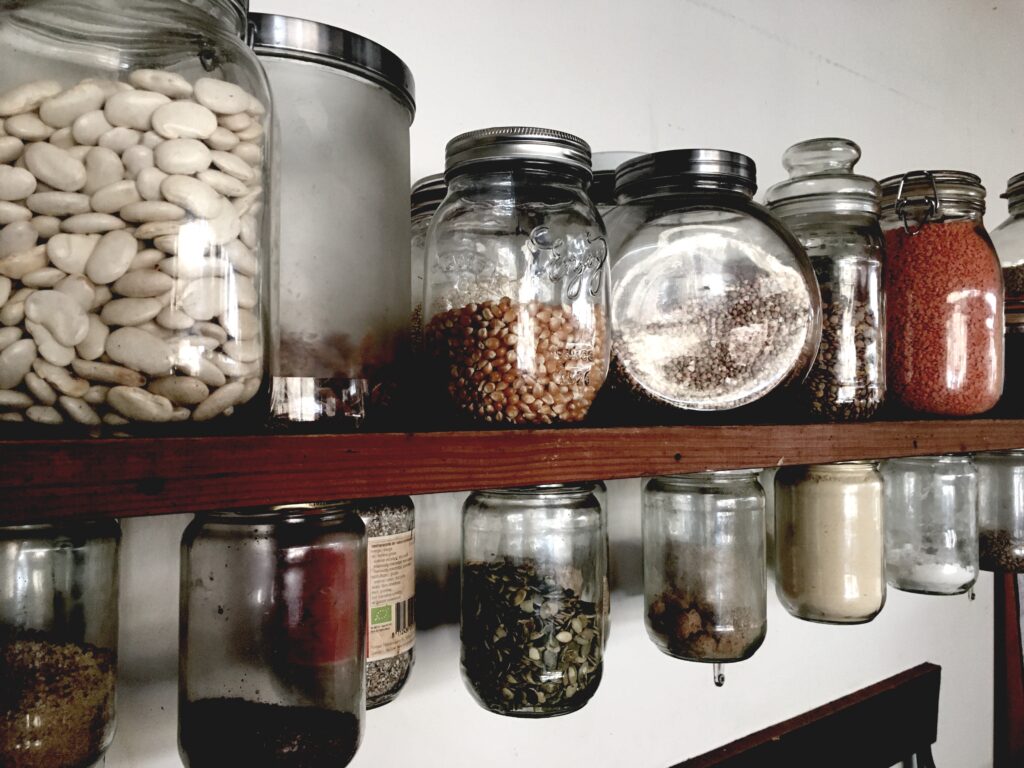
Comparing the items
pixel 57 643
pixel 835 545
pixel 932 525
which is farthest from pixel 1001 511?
pixel 57 643

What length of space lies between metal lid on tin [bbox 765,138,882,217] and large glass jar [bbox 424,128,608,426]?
317 mm

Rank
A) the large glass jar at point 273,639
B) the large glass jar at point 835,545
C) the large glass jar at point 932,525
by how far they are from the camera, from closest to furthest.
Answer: the large glass jar at point 273,639, the large glass jar at point 835,545, the large glass jar at point 932,525

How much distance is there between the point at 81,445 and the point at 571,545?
430 millimetres

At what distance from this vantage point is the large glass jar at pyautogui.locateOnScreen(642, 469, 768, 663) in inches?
29.9

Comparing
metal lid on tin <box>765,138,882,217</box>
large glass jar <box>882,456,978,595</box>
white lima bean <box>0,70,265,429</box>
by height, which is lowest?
large glass jar <box>882,456,978,595</box>

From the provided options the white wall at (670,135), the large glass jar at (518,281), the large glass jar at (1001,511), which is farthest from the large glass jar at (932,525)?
the large glass jar at (518,281)

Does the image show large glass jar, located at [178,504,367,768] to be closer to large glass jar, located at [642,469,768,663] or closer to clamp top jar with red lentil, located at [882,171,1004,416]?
large glass jar, located at [642,469,768,663]

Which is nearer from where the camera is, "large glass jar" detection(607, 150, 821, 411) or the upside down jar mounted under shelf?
the upside down jar mounted under shelf

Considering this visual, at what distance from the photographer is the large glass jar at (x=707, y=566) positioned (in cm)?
76

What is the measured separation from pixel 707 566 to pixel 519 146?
0.47m

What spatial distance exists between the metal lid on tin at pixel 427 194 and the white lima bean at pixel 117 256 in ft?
1.10

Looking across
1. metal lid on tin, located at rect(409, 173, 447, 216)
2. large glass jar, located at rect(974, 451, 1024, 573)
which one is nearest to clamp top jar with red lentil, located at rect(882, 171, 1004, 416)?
large glass jar, located at rect(974, 451, 1024, 573)

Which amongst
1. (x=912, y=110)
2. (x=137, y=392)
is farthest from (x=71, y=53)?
(x=912, y=110)

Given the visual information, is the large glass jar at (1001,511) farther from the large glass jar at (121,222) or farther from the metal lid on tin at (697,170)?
the large glass jar at (121,222)
